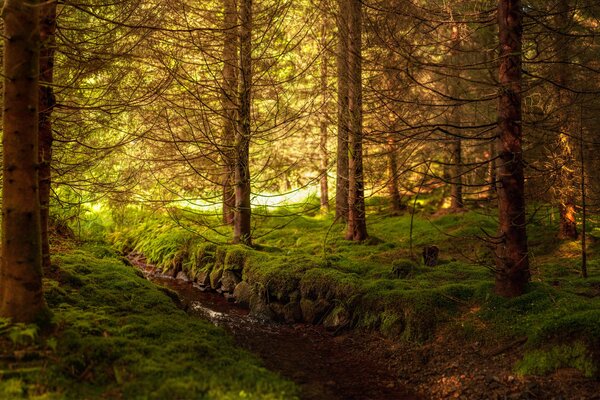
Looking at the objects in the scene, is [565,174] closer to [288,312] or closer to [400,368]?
[288,312]

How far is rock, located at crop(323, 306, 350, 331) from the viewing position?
749 cm

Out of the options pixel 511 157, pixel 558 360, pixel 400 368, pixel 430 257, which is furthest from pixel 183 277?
pixel 558 360

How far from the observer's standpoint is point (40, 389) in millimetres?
3578

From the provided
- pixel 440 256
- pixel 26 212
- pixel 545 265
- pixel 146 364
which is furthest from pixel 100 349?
pixel 545 265

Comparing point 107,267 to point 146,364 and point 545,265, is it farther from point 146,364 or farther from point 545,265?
point 545,265

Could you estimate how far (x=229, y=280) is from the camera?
34.4ft

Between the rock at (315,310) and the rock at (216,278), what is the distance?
331cm

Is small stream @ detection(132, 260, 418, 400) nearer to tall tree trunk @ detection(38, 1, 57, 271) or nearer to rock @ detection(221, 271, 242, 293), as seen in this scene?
rock @ detection(221, 271, 242, 293)

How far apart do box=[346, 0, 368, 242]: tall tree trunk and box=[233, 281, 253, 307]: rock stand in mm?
2932

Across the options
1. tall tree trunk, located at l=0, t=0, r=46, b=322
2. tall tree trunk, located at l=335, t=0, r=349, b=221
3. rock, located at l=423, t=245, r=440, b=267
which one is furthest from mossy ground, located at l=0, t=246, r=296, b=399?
rock, located at l=423, t=245, r=440, b=267

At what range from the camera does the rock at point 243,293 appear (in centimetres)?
941

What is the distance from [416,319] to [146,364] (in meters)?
3.97

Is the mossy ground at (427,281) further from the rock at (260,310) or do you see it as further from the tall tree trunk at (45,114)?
the tall tree trunk at (45,114)

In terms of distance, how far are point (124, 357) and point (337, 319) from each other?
4154mm
